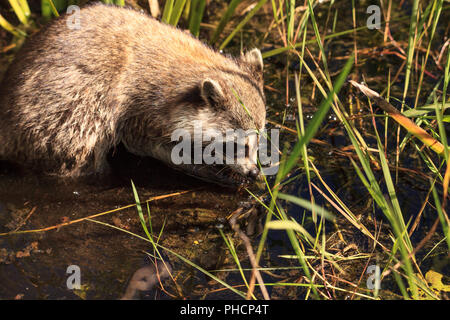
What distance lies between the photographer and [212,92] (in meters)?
4.07

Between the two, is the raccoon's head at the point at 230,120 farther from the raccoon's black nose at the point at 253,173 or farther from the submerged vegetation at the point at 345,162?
the submerged vegetation at the point at 345,162

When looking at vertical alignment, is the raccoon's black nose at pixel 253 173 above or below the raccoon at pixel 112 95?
below

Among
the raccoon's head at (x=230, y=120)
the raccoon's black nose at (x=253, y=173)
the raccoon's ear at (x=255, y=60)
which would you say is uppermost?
the raccoon's ear at (x=255, y=60)

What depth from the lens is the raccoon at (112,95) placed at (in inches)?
165

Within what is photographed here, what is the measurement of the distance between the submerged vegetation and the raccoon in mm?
535

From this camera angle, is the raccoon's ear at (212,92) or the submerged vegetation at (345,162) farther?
the raccoon's ear at (212,92)

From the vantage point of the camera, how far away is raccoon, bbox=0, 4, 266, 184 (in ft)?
13.7

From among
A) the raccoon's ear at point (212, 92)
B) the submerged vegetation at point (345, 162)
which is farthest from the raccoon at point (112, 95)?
the submerged vegetation at point (345, 162)

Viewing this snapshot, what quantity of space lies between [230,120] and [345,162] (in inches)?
43.7

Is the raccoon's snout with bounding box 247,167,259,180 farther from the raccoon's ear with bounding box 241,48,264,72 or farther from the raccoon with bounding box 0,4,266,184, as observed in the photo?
the raccoon's ear with bounding box 241,48,264,72

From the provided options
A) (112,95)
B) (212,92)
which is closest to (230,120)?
(212,92)

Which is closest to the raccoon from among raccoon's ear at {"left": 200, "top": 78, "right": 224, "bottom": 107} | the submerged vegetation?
raccoon's ear at {"left": 200, "top": 78, "right": 224, "bottom": 107}

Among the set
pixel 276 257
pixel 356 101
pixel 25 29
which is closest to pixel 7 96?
pixel 25 29

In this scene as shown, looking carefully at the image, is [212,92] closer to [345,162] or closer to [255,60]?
[255,60]
